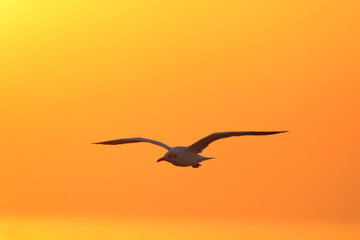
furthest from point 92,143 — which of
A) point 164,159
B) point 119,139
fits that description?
point 164,159

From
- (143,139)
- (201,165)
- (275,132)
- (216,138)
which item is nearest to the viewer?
(275,132)

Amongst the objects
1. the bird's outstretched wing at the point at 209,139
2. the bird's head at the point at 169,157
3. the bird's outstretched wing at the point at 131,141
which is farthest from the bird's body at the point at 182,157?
the bird's outstretched wing at the point at 131,141

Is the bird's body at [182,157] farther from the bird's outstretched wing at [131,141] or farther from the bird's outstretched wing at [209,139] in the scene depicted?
the bird's outstretched wing at [131,141]

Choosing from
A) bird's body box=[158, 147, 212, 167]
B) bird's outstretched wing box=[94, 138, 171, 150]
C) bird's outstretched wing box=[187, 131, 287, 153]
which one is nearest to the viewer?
bird's outstretched wing box=[187, 131, 287, 153]

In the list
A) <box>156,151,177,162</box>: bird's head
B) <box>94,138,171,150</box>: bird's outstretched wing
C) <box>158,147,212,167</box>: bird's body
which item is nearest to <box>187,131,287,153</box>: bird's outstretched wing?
<box>158,147,212,167</box>: bird's body

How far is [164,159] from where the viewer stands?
101 ft

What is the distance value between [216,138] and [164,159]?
3088mm

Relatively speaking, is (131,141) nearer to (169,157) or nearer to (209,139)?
(169,157)

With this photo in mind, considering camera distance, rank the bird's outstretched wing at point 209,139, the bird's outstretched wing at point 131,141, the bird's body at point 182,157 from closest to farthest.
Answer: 1. the bird's outstretched wing at point 209,139
2. the bird's body at point 182,157
3. the bird's outstretched wing at point 131,141

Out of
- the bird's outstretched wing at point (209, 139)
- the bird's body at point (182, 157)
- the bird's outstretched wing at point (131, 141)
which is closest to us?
the bird's outstretched wing at point (209, 139)

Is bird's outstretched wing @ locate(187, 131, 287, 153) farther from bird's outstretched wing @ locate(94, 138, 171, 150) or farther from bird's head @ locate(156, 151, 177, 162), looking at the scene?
bird's outstretched wing @ locate(94, 138, 171, 150)

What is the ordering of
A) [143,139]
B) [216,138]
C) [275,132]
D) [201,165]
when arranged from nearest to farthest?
1. [275,132]
2. [216,138]
3. [201,165]
4. [143,139]

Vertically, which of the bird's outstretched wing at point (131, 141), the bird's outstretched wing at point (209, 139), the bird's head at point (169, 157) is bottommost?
the bird's head at point (169, 157)

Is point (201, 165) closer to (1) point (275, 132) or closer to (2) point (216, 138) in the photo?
(2) point (216, 138)
